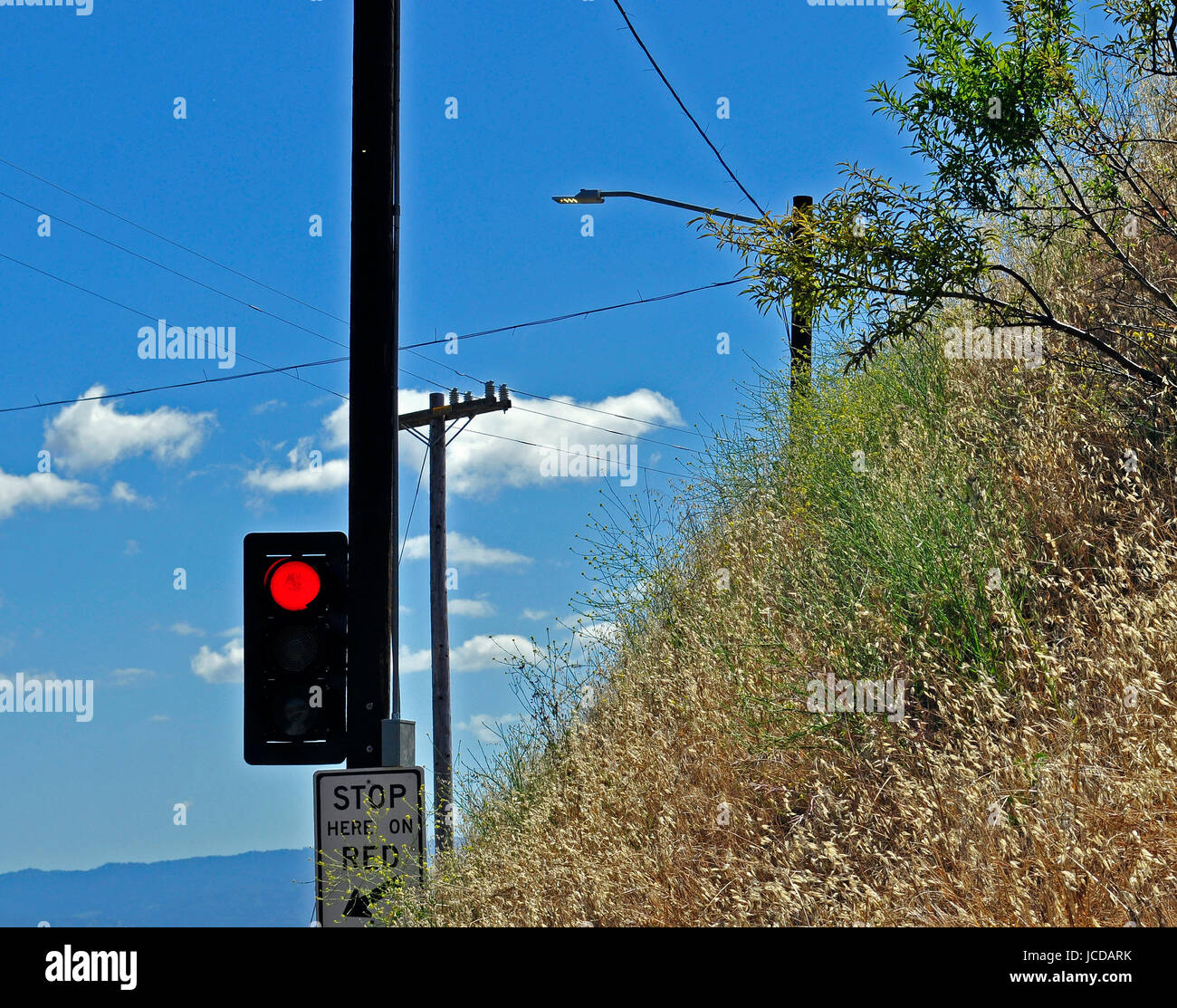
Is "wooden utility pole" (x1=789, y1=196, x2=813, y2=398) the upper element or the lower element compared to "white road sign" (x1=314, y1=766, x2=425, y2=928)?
upper

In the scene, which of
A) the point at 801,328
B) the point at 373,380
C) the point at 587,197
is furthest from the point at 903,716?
the point at 587,197

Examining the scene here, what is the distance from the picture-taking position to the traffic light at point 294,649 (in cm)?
580

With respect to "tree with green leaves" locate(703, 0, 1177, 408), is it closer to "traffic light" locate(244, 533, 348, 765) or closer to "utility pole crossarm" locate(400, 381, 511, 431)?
"traffic light" locate(244, 533, 348, 765)

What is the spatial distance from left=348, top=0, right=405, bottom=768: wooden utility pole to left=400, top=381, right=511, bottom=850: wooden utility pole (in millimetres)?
10205

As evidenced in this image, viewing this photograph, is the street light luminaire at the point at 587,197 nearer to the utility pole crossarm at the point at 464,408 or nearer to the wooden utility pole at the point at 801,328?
the wooden utility pole at the point at 801,328

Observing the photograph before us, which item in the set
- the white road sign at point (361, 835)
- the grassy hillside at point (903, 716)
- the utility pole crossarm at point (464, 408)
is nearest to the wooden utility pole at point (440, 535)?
the utility pole crossarm at point (464, 408)

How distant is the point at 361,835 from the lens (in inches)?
243

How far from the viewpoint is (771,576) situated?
26.9 ft

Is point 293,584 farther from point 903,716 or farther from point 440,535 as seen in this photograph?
point 440,535

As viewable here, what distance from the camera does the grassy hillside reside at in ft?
14.0

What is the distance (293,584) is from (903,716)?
3.54 m

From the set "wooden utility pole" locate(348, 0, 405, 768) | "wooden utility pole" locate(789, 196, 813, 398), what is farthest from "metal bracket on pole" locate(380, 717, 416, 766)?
"wooden utility pole" locate(789, 196, 813, 398)
